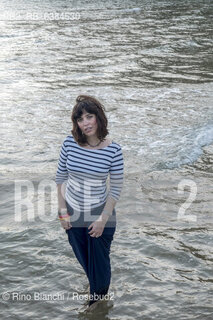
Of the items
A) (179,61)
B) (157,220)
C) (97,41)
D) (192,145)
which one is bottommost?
(157,220)

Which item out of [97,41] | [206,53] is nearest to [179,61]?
[206,53]

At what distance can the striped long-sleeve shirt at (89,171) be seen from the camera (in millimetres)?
3949

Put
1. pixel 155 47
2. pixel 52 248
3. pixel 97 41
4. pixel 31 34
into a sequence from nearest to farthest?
pixel 52 248
pixel 155 47
pixel 97 41
pixel 31 34

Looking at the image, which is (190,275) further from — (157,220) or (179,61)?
(179,61)

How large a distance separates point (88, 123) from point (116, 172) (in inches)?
17.9

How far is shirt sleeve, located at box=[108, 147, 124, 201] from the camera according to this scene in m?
3.97

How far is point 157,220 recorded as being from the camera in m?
6.30

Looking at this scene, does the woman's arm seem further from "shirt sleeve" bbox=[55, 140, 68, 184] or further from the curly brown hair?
the curly brown hair

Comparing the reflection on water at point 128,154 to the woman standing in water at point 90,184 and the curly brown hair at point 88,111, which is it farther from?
the curly brown hair at point 88,111

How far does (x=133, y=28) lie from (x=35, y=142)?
13806 mm

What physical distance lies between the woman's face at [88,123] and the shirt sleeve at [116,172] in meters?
0.27

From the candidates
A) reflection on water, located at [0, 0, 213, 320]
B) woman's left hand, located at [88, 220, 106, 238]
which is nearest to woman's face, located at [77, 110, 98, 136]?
woman's left hand, located at [88, 220, 106, 238]

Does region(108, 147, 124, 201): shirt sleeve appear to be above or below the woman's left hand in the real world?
above

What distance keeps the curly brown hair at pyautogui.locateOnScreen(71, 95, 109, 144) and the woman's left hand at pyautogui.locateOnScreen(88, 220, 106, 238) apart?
2.17ft
